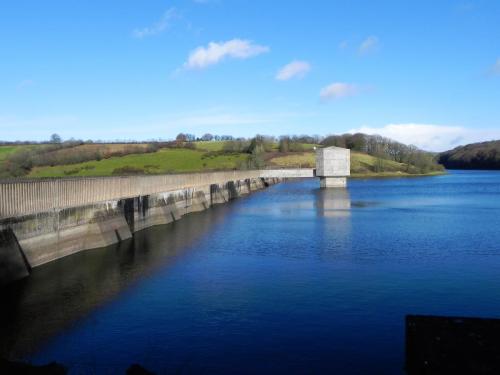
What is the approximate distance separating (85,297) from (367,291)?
996 centimetres

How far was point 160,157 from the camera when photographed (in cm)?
11938

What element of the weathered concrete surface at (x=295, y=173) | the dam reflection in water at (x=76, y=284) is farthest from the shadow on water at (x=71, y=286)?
the weathered concrete surface at (x=295, y=173)

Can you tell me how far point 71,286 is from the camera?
2009cm

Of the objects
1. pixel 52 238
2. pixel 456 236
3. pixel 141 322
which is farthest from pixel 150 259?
pixel 456 236

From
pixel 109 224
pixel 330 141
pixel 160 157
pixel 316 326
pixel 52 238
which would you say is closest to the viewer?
pixel 316 326

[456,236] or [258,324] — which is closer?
[258,324]

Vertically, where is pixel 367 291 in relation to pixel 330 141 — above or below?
below

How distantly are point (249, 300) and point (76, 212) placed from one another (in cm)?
1355


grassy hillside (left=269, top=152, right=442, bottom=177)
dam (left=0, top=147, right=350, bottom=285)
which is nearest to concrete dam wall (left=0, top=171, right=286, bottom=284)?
dam (left=0, top=147, right=350, bottom=285)

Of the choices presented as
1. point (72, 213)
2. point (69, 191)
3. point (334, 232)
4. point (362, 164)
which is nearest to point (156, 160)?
point (362, 164)

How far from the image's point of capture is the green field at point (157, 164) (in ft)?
315

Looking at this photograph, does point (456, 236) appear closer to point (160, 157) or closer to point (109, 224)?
point (109, 224)

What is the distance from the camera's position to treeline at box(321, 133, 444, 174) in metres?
153

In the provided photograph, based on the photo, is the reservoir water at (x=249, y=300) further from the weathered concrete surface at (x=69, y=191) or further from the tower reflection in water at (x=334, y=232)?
the weathered concrete surface at (x=69, y=191)
